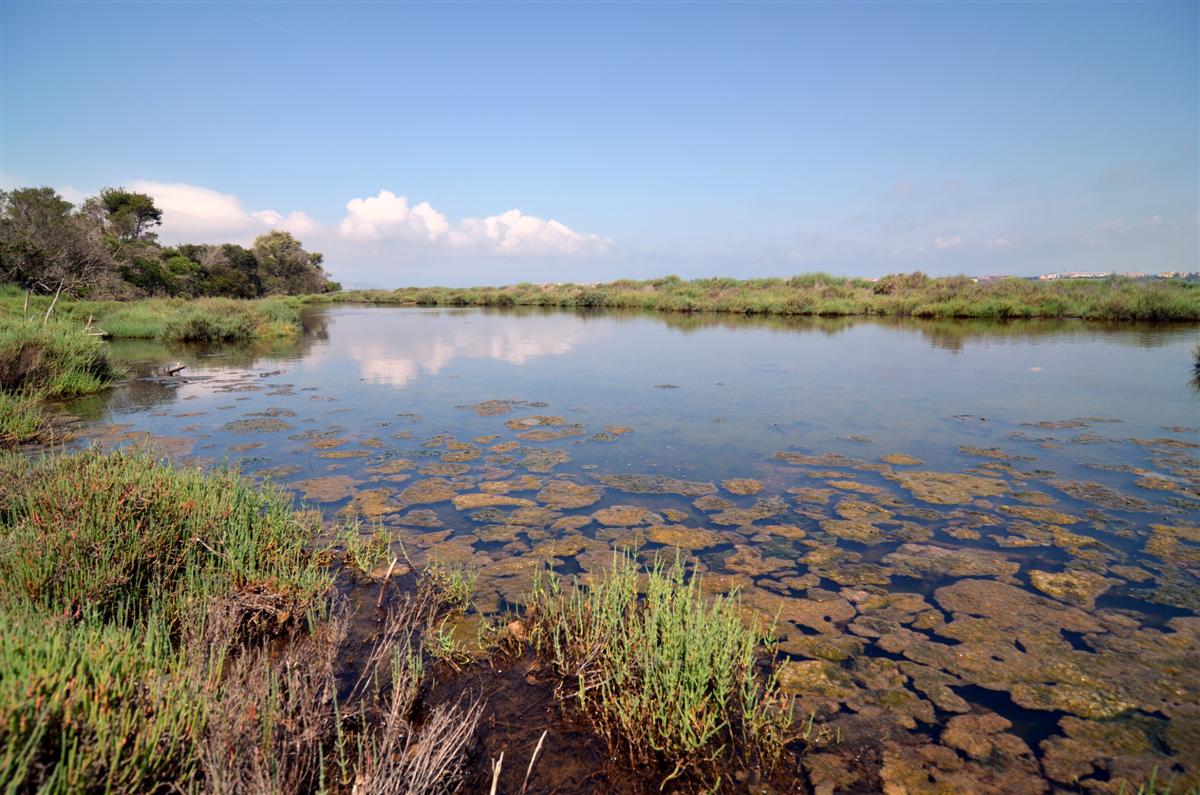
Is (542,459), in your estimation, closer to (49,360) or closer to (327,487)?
(327,487)

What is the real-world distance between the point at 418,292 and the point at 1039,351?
53.2 m

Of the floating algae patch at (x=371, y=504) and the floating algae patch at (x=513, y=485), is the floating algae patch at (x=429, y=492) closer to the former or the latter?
the floating algae patch at (x=371, y=504)

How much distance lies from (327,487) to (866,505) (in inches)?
195

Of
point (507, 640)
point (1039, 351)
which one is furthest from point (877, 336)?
point (507, 640)

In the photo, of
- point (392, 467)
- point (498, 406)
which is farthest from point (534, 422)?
point (392, 467)

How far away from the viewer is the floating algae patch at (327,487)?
17.5 feet

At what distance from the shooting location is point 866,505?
17.1ft

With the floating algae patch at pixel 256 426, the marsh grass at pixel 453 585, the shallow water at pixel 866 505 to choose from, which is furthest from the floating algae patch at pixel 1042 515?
the floating algae patch at pixel 256 426

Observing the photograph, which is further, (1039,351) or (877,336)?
(877,336)

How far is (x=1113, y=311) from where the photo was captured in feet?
75.5

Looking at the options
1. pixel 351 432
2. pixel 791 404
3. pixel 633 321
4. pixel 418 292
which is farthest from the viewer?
pixel 418 292

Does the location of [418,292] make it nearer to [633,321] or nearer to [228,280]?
[228,280]

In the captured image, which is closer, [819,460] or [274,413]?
[819,460]

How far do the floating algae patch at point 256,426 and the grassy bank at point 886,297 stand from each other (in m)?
27.7
